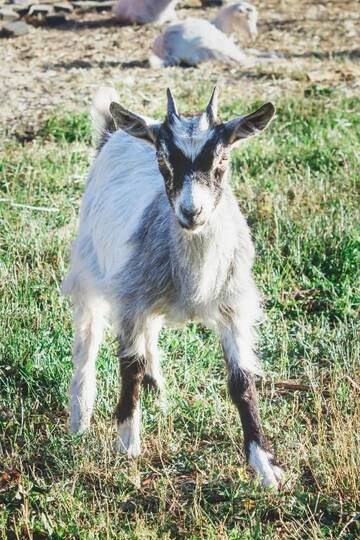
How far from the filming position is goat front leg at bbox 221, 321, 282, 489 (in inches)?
210

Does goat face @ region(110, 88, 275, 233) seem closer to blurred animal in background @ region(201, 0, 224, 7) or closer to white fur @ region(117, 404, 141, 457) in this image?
white fur @ region(117, 404, 141, 457)

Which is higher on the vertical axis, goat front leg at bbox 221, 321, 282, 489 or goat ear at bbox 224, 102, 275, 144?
goat ear at bbox 224, 102, 275, 144

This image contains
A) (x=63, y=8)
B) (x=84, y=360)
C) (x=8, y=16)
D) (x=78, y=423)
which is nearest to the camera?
(x=78, y=423)

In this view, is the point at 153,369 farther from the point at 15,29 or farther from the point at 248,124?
the point at 15,29

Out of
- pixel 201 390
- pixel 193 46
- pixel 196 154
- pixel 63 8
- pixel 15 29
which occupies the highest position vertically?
pixel 196 154

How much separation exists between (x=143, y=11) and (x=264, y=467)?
1052cm

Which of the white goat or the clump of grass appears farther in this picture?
the white goat

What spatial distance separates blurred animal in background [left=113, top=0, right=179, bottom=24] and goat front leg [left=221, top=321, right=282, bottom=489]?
9869 millimetres

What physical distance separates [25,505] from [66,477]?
455 mm

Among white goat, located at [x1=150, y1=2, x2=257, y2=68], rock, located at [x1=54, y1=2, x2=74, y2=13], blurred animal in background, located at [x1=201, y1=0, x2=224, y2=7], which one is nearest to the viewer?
white goat, located at [x1=150, y1=2, x2=257, y2=68]

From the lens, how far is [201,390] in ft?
20.9

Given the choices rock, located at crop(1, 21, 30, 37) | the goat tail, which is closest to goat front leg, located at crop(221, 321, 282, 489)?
the goat tail

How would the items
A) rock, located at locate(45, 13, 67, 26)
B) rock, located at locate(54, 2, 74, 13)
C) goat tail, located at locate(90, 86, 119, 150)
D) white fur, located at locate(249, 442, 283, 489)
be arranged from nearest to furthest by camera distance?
1. white fur, located at locate(249, 442, 283, 489)
2. goat tail, located at locate(90, 86, 119, 150)
3. rock, located at locate(45, 13, 67, 26)
4. rock, located at locate(54, 2, 74, 13)

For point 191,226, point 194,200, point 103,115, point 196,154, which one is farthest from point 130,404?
point 103,115
